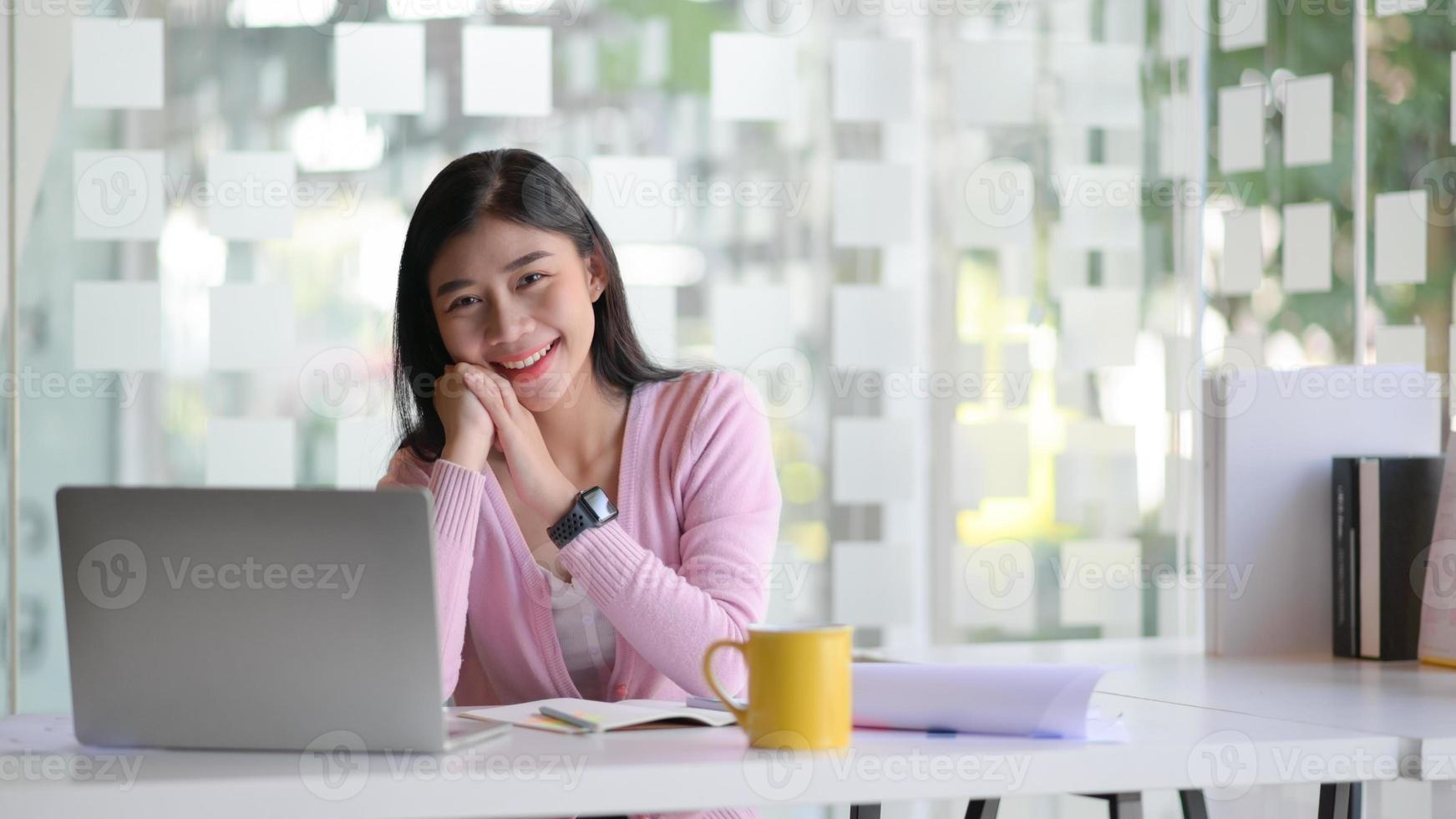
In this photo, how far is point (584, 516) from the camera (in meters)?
1.59

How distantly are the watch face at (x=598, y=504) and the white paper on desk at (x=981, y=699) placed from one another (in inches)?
16.5

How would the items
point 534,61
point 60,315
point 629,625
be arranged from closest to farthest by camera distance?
point 629,625
point 60,315
point 534,61

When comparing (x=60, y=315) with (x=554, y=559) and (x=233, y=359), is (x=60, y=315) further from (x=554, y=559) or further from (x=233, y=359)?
(x=554, y=559)

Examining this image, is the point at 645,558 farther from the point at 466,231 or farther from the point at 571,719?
the point at 466,231

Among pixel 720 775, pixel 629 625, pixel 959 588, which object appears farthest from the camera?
pixel 959 588

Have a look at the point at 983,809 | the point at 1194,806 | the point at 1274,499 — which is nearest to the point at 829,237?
the point at 1274,499

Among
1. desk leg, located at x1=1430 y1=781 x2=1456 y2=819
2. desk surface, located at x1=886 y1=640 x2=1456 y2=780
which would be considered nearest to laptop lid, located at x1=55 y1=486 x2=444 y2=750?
desk surface, located at x1=886 y1=640 x2=1456 y2=780

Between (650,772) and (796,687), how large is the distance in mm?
146

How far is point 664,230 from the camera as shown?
9.95 ft

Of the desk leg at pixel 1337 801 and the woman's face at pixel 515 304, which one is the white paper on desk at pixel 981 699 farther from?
the woman's face at pixel 515 304

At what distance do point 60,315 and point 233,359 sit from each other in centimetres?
32

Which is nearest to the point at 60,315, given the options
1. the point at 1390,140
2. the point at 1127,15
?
the point at 1127,15

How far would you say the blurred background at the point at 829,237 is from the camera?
280 centimetres

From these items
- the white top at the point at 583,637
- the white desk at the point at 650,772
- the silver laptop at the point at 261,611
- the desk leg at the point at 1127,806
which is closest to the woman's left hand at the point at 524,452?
the white top at the point at 583,637
